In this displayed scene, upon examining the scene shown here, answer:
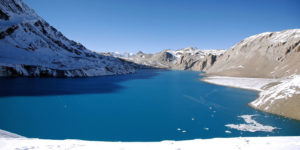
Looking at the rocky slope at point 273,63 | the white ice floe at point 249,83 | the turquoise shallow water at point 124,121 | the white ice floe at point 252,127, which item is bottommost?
the turquoise shallow water at point 124,121

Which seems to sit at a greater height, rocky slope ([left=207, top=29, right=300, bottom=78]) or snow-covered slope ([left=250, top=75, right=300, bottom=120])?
rocky slope ([left=207, top=29, right=300, bottom=78])

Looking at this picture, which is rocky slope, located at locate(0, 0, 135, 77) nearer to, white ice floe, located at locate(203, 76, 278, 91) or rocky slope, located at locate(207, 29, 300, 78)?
white ice floe, located at locate(203, 76, 278, 91)

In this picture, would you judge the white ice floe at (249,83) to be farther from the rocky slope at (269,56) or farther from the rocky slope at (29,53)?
the rocky slope at (29,53)

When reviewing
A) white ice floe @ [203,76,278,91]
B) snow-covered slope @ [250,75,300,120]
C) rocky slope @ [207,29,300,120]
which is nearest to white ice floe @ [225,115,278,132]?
snow-covered slope @ [250,75,300,120]

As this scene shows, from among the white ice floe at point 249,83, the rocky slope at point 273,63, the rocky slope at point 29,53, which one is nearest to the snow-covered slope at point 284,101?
the rocky slope at point 273,63

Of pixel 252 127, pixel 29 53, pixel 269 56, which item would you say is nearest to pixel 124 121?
pixel 252 127

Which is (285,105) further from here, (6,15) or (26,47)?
(6,15)

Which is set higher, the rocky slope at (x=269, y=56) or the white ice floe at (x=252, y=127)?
the rocky slope at (x=269, y=56)

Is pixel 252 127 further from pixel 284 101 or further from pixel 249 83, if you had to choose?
pixel 249 83

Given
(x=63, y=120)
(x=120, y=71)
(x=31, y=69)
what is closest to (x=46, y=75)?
(x=31, y=69)
